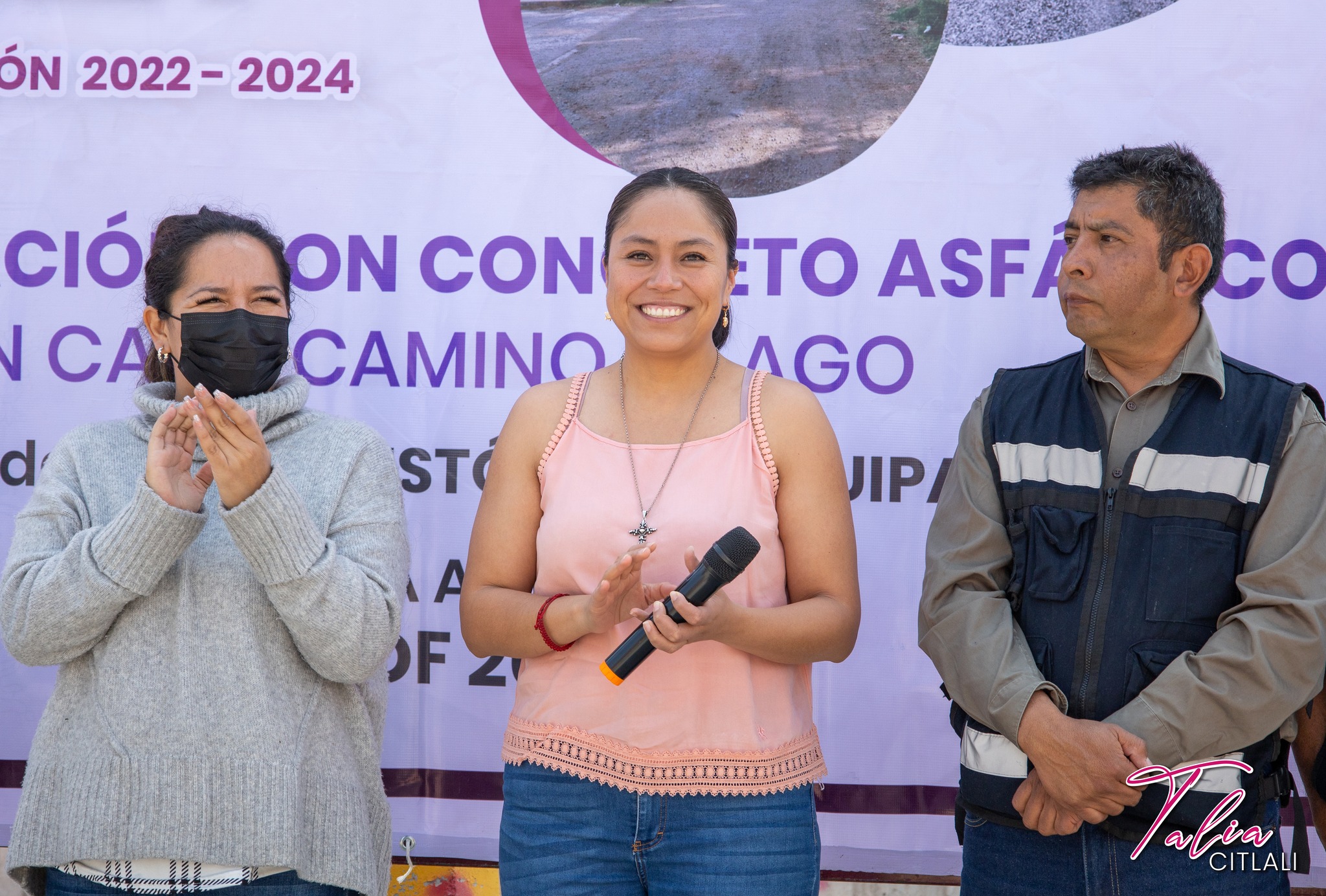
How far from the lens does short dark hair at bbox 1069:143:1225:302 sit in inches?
88.6

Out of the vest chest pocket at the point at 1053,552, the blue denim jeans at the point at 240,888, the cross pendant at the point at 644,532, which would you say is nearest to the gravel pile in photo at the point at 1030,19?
the vest chest pocket at the point at 1053,552

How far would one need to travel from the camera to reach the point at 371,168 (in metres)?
3.12

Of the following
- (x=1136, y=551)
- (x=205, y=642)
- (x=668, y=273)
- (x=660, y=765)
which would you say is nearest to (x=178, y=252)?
(x=205, y=642)

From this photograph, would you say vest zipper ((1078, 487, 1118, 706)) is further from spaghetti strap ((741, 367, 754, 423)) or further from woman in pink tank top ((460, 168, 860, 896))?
spaghetti strap ((741, 367, 754, 423))

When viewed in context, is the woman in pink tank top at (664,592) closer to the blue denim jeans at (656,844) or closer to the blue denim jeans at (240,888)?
the blue denim jeans at (656,844)

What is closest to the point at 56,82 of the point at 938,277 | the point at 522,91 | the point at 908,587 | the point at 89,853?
the point at 522,91

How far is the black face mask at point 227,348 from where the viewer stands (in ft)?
7.00

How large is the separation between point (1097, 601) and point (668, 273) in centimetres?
97

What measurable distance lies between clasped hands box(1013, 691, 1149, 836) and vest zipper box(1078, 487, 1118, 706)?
8 cm

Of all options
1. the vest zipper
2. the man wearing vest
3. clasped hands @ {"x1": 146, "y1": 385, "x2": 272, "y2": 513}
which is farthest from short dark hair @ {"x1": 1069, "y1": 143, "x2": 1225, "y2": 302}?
clasped hands @ {"x1": 146, "y1": 385, "x2": 272, "y2": 513}

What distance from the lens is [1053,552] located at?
2.13m

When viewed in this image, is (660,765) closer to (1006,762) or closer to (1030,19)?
(1006,762)

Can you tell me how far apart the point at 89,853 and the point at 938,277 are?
229 centimetres

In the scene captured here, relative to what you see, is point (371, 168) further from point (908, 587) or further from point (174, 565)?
point (908, 587)
